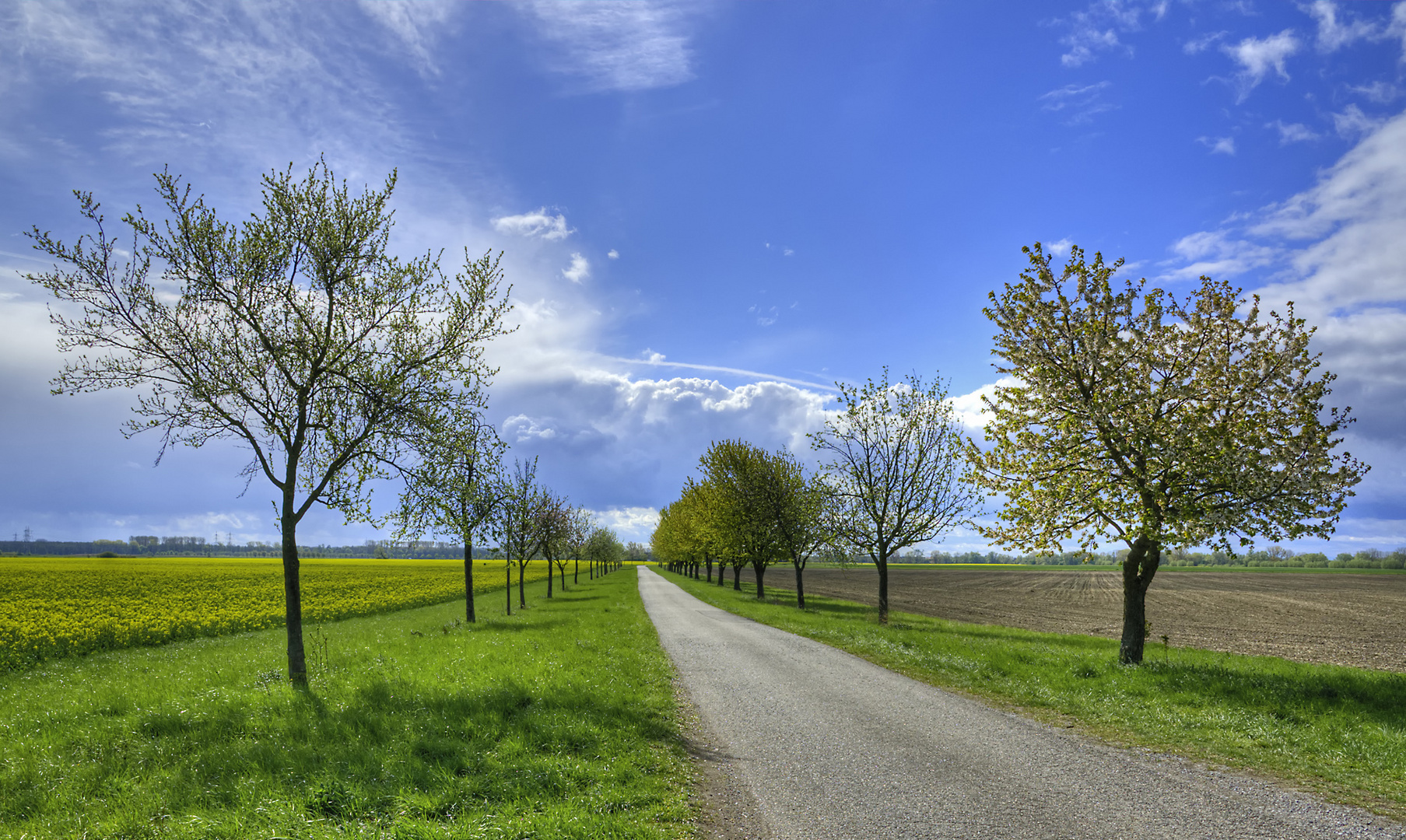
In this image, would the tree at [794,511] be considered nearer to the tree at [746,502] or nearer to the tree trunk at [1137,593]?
the tree at [746,502]

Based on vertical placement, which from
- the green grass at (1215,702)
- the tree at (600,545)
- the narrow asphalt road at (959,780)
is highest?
the narrow asphalt road at (959,780)

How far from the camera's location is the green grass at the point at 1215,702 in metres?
8.66

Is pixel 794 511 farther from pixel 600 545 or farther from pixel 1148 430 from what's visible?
pixel 600 545

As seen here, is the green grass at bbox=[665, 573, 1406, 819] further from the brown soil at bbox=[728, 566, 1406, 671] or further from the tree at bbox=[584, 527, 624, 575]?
the tree at bbox=[584, 527, 624, 575]

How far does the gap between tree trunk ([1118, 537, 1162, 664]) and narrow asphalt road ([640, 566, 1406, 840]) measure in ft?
23.8

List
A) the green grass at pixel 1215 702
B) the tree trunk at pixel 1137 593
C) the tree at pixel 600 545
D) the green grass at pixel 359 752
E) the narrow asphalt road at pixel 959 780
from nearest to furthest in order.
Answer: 1. the narrow asphalt road at pixel 959 780
2. the green grass at pixel 359 752
3. the green grass at pixel 1215 702
4. the tree trunk at pixel 1137 593
5. the tree at pixel 600 545

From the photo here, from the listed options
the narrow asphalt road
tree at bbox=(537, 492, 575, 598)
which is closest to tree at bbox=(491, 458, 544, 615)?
tree at bbox=(537, 492, 575, 598)

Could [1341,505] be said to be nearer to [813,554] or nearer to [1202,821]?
[1202,821]

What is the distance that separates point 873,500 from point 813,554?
33.4 feet

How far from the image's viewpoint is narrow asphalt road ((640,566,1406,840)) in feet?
21.9

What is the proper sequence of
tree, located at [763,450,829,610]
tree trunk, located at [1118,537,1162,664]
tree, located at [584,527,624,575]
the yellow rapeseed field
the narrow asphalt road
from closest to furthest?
1. the narrow asphalt road
2. tree trunk, located at [1118,537,1162,664]
3. the yellow rapeseed field
4. tree, located at [763,450,829,610]
5. tree, located at [584,527,624,575]

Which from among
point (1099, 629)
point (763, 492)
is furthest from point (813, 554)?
point (1099, 629)

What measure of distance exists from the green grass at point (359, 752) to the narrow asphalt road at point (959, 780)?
1385 mm

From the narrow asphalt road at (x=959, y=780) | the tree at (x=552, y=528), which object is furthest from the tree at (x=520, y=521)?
the narrow asphalt road at (x=959, y=780)
